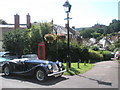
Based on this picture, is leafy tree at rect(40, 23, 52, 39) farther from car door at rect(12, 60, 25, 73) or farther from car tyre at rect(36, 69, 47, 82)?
car tyre at rect(36, 69, 47, 82)

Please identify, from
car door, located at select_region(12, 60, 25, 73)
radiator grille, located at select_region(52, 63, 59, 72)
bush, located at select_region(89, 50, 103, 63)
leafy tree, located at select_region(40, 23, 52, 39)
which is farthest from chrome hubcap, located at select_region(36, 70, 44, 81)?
bush, located at select_region(89, 50, 103, 63)

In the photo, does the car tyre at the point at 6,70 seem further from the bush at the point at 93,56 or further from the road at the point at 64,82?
the bush at the point at 93,56

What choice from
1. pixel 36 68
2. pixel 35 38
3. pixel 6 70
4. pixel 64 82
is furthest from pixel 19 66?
pixel 35 38

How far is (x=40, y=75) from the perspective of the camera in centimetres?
657

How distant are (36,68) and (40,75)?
0.44m

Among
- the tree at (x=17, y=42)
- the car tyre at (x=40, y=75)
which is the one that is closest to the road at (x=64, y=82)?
the car tyre at (x=40, y=75)

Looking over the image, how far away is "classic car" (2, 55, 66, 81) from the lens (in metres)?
6.40

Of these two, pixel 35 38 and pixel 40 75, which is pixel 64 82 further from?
pixel 35 38

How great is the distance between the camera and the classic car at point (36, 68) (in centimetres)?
640

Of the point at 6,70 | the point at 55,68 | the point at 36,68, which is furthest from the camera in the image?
the point at 6,70

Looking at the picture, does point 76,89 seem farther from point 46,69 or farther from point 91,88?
point 46,69

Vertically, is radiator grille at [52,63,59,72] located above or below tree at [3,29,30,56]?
below

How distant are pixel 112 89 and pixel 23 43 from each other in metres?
12.0

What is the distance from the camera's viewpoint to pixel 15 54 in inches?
598
